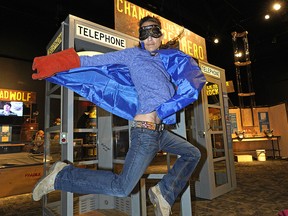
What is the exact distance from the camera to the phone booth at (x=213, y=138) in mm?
3699

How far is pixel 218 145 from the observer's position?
166 inches

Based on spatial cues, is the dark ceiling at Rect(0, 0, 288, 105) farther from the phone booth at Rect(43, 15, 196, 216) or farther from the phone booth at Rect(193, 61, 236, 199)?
the phone booth at Rect(43, 15, 196, 216)

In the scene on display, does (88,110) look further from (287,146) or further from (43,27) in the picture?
(287,146)

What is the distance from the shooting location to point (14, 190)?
13.1 ft

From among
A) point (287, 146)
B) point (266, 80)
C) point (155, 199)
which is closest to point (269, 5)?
point (287, 146)

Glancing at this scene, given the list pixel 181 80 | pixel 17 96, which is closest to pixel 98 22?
pixel 17 96

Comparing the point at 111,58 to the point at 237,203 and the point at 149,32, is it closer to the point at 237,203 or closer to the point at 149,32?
the point at 149,32

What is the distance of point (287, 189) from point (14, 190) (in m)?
4.94

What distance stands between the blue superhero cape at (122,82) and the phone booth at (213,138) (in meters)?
2.19

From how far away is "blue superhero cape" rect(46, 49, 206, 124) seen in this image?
5.34 feet

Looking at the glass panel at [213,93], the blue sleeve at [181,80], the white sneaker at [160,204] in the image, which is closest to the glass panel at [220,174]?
the glass panel at [213,93]

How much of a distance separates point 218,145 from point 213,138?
0.55 feet

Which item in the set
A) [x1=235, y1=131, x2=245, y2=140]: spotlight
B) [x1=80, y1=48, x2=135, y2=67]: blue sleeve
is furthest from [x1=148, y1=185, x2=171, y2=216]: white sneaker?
[x1=235, y1=131, x2=245, y2=140]: spotlight

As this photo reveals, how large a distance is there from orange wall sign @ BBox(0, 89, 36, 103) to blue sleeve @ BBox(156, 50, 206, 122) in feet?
24.5
